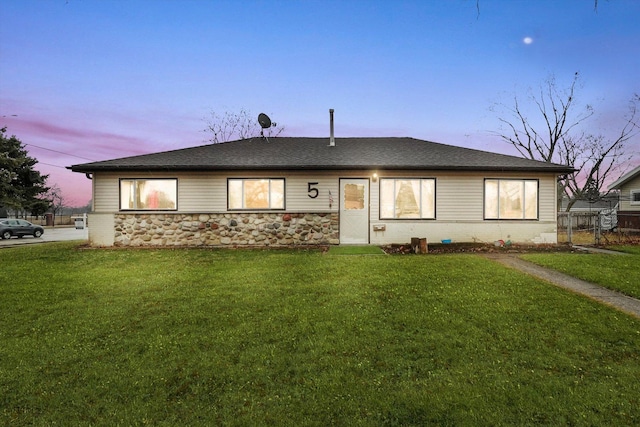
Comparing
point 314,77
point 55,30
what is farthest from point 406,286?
point 314,77

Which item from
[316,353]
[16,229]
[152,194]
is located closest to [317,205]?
[152,194]

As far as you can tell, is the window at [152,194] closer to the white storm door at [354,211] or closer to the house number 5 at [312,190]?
the house number 5 at [312,190]

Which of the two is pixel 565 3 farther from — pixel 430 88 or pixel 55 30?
pixel 430 88

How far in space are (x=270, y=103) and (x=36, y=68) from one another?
564 inches

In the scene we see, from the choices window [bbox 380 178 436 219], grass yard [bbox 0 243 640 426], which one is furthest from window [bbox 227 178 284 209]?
grass yard [bbox 0 243 640 426]

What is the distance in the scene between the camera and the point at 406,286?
5.94 m

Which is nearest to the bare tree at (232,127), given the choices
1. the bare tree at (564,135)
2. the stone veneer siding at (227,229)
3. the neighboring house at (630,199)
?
the stone veneer siding at (227,229)

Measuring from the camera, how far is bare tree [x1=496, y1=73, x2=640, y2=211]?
25578 mm

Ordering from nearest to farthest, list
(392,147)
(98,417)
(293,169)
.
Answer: (98,417)
(293,169)
(392,147)

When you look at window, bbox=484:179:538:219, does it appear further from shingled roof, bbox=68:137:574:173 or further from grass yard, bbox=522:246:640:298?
grass yard, bbox=522:246:640:298

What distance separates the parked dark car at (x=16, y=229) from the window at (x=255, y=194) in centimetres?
1783

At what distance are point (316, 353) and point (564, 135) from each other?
33483 mm

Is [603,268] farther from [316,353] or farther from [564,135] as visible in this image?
[564,135]

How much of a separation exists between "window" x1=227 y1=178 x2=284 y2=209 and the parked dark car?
58.5 feet
